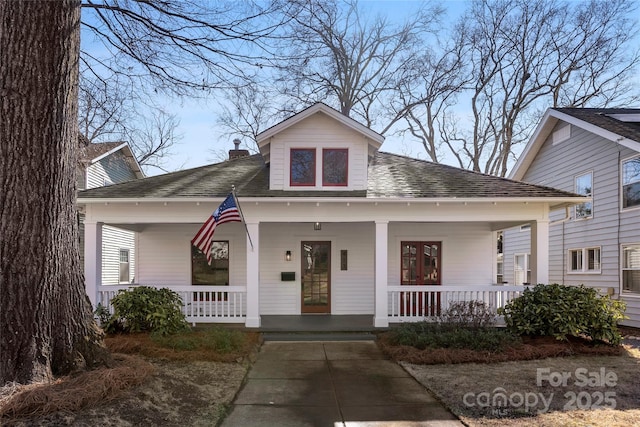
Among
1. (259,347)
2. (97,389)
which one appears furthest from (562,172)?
(97,389)

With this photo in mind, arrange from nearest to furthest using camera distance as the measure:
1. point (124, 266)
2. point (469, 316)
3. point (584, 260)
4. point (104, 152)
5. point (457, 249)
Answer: point (469, 316)
point (457, 249)
point (584, 260)
point (104, 152)
point (124, 266)

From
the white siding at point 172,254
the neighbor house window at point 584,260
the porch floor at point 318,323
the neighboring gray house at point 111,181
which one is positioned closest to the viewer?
the porch floor at point 318,323

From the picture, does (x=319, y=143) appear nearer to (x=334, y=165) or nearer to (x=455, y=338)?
(x=334, y=165)

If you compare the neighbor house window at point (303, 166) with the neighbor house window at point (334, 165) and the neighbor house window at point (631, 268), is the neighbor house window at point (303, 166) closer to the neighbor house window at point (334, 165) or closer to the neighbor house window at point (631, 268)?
the neighbor house window at point (334, 165)

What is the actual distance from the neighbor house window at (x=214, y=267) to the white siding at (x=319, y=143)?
2988 millimetres

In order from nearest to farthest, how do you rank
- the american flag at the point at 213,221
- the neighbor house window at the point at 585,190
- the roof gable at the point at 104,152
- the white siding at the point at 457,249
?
the american flag at the point at 213,221, the white siding at the point at 457,249, the neighbor house window at the point at 585,190, the roof gable at the point at 104,152

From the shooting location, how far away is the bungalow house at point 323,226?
33.3 feet

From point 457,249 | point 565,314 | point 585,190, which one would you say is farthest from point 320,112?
point 585,190

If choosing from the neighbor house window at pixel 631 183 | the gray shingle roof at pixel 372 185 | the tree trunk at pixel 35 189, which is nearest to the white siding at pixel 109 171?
the gray shingle roof at pixel 372 185

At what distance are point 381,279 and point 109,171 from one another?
50.3ft

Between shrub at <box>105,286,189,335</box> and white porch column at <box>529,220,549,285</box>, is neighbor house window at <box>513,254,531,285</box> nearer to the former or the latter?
white porch column at <box>529,220,549,285</box>

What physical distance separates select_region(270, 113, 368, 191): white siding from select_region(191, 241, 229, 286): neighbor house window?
118 inches

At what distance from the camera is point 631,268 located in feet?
38.4

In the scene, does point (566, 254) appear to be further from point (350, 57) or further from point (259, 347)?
point (350, 57)
